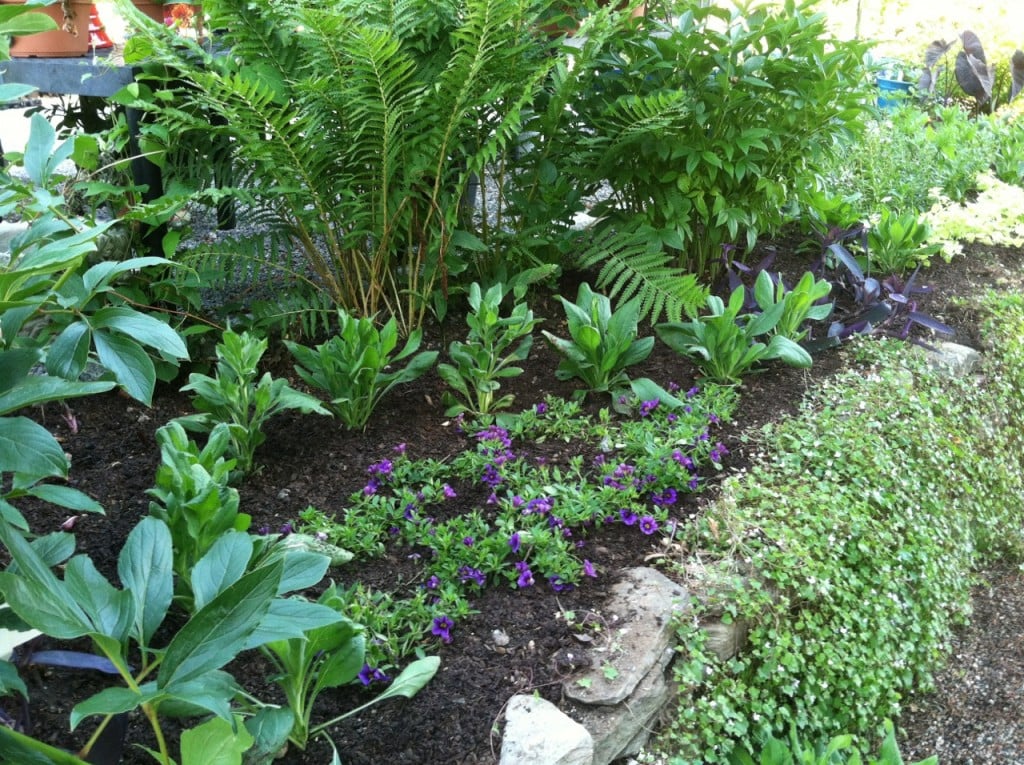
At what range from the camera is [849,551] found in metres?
2.47

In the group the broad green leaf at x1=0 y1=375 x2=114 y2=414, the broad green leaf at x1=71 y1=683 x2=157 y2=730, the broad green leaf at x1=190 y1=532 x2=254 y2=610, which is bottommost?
the broad green leaf at x1=190 y1=532 x2=254 y2=610

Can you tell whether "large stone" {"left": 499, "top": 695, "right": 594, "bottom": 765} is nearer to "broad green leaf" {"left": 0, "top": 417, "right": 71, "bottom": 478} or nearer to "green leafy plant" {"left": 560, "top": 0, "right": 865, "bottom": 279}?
"broad green leaf" {"left": 0, "top": 417, "right": 71, "bottom": 478}

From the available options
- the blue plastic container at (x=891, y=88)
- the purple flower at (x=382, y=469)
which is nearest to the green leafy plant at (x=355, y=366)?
the purple flower at (x=382, y=469)

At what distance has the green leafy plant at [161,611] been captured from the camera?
1.15 metres

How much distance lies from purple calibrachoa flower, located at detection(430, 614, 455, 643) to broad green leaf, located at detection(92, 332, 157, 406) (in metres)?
0.87

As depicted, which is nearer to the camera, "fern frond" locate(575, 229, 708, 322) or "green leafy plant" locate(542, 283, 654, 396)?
"green leafy plant" locate(542, 283, 654, 396)

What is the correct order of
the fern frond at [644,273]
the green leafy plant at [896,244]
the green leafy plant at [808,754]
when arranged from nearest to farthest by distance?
the green leafy plant at [808,754] < the fern frond at [644,273] < the green leafy plant at [896,244]

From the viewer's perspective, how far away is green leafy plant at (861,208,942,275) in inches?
155

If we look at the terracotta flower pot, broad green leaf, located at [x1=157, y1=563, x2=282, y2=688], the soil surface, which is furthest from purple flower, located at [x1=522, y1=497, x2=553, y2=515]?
the terracotta flower pot

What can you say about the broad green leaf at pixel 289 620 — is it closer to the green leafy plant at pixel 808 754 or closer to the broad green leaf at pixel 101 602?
the broad green leaf at pixel 101 602

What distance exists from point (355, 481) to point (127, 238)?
1.13 metres

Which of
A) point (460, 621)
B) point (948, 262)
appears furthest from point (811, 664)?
point (948, 262)

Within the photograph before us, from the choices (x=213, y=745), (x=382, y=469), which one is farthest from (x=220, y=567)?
(x=382, y=469)

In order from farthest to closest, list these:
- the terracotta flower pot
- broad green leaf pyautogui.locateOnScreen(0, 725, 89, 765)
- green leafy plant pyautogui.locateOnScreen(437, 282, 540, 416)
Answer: the terracotta flower pot → green leafy plant pyautogui.locateOnScreen(437, 282, 540, 416) → broad green leaf pyautogui.locateOnScreen(0, 725, 89, 765)
